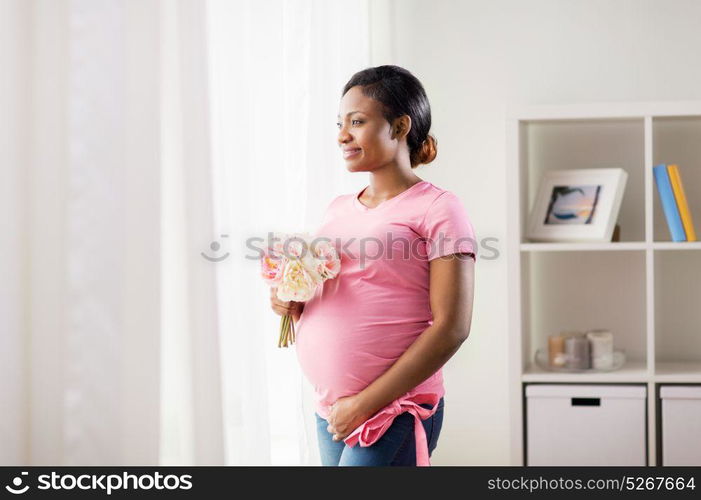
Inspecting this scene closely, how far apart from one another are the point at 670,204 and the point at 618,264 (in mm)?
360

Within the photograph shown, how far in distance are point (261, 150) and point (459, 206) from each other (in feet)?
2.51

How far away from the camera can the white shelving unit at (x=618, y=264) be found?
2520 mm

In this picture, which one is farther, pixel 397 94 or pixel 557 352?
pixel 557 352

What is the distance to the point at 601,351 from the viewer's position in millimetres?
2451

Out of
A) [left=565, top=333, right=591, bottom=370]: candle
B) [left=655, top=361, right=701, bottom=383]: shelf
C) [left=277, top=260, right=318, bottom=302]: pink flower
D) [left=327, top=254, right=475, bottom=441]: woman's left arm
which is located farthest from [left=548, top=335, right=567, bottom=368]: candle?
[left=277, top=260, right=318, bottom=302]: pink flower

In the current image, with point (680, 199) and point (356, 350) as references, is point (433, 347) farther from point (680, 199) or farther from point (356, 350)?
point (680, 199)

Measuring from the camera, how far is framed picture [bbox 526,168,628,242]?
2438 mm

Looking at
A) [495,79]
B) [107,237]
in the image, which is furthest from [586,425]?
[107,237]

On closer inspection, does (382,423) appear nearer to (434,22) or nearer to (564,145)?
(564,145)

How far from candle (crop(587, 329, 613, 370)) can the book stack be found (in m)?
0.39

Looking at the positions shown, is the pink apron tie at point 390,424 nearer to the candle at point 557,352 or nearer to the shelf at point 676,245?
the candle at point 557,352

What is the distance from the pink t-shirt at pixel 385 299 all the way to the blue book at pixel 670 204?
4.42 feet

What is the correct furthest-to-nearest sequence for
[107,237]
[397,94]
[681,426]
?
[681,426]
[397,94]
[107,237]

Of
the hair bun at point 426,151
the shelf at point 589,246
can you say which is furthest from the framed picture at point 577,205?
the hair bun at point 426,151
